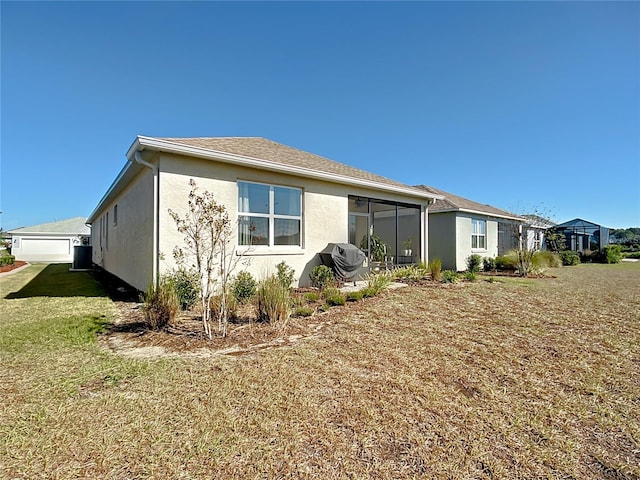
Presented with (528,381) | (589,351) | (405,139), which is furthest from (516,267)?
(528,381)

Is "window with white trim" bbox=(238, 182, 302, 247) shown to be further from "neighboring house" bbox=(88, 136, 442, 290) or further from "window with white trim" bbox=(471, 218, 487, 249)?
"window with white trim" bbox=(471, 218, 487, 249)

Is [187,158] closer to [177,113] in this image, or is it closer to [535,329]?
[535,329]

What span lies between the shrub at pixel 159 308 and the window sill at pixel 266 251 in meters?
2.50

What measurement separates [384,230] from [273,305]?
42.9ft

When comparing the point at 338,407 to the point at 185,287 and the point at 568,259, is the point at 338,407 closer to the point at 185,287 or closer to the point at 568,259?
the point at 185,287

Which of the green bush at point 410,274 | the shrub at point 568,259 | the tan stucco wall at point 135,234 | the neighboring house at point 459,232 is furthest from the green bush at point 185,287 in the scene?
the shrub at point 568,259

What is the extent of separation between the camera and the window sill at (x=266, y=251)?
829 centimetres

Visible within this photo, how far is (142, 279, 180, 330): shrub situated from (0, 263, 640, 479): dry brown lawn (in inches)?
31.7

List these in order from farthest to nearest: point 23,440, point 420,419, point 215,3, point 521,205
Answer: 1. point 521,205
2. point 215,3
3. point 420,419
4. point 23,440

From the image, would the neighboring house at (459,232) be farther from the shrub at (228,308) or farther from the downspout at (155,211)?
the downspout at (155,211)

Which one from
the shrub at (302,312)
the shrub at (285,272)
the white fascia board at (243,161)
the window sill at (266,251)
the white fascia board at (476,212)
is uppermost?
the white fascia board at (243,161)

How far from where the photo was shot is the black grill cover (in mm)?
9719

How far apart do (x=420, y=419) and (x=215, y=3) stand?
11.7 m

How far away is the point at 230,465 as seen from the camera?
214cm
